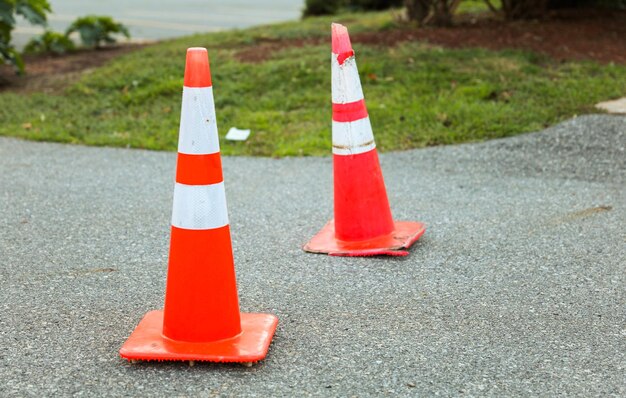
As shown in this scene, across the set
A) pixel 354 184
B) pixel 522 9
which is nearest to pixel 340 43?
pixel 354 184

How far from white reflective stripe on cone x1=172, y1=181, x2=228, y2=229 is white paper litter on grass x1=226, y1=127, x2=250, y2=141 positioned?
3819mm

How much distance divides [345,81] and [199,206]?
141 cm

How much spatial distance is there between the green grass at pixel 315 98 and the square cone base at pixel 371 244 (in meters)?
2.14

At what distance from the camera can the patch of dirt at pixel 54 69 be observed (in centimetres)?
909

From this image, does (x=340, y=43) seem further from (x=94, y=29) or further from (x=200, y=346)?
(x=94, y=29)

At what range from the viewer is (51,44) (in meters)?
10.9

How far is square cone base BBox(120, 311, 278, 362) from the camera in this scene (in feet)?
10.4

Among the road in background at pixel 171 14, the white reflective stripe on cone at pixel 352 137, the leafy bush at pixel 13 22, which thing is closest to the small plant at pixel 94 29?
the leafy bush at pixel 13 22

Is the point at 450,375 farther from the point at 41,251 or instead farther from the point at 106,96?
the point at 106,96

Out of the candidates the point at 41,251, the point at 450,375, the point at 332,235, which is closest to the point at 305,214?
the point at 332,235

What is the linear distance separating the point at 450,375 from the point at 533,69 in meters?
6.02

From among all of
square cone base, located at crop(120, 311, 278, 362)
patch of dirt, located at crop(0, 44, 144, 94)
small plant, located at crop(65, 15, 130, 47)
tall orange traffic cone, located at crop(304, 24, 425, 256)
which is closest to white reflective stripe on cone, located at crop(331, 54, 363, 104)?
tall orange traffic cone, located at crop(304, 24, 425, 256)

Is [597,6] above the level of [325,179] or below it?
above

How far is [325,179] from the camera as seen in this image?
6125mm
